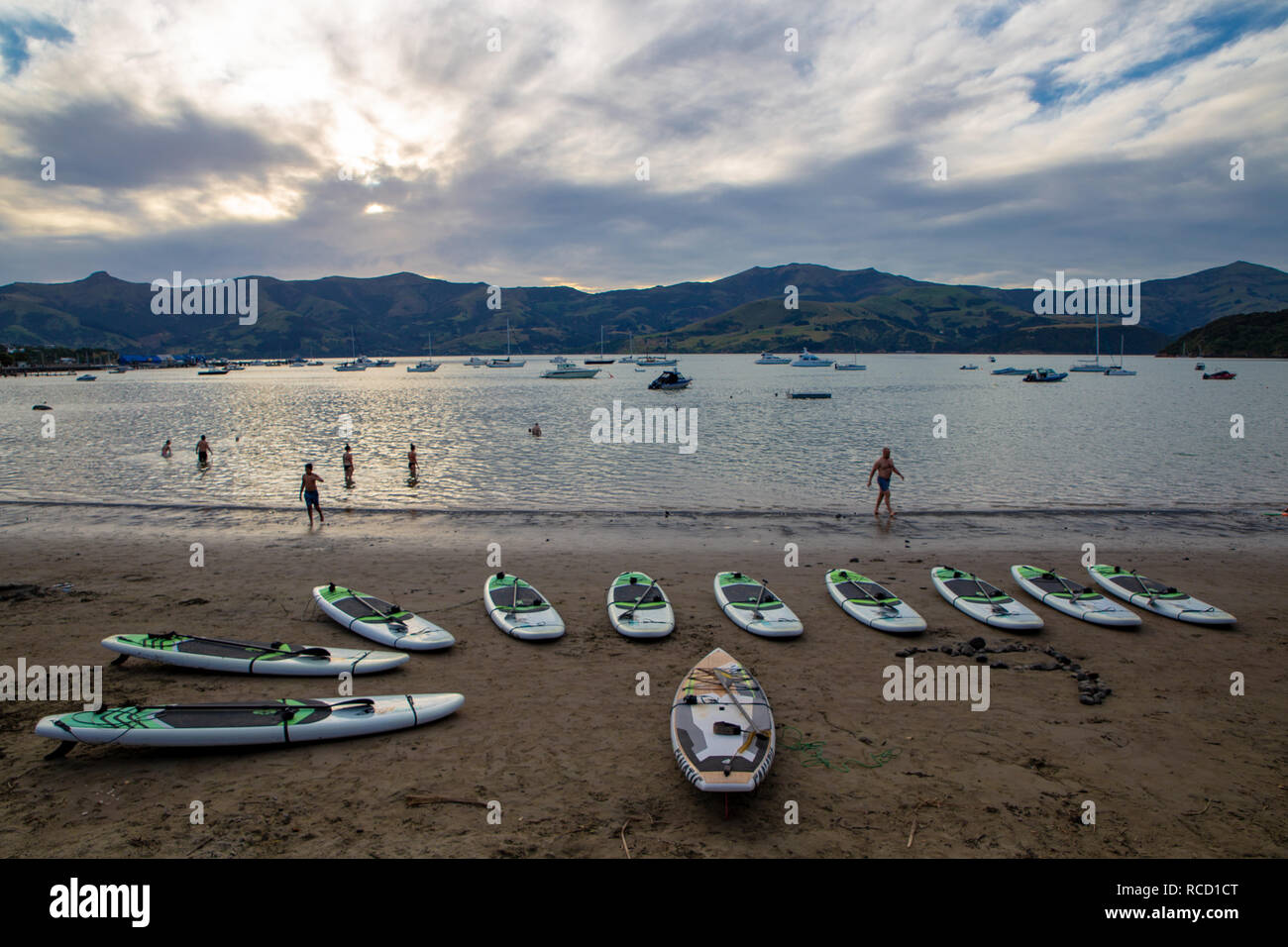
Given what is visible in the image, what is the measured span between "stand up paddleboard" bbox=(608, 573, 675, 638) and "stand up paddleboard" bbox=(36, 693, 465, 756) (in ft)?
15.5

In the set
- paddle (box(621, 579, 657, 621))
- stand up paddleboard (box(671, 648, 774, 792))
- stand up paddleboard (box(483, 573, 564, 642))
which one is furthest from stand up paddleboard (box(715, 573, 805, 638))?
stand up paddleboard (box(483, 573, 564, 642))

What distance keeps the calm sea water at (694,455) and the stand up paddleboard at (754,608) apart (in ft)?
37.1

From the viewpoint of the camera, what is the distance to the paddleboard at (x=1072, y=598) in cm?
1508

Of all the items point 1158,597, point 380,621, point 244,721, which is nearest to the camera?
point 244,721

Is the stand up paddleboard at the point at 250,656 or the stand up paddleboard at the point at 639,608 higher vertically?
the stand up paddleboard at the point at 639,608

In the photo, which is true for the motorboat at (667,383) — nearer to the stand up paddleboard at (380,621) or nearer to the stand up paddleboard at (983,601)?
the stand up paddleboard at (983,601)

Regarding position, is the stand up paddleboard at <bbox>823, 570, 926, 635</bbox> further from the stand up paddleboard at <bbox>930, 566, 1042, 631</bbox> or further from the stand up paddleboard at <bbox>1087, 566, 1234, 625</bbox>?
the stand up paddleboard at <bbox>1087, 566, 1234, 625</bbox>

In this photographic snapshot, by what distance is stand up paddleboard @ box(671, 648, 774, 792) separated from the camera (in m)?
8.65

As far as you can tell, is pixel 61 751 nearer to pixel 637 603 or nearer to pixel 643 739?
pixel 643 739

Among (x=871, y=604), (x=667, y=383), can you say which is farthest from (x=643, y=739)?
(x=667, y=383)

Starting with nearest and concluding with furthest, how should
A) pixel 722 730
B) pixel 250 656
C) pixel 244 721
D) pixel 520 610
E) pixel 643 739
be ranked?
pixel 722 730
pixel 244 721
pixel 643 739
pixel 250 656
pixel 520 610

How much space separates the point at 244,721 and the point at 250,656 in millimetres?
3207

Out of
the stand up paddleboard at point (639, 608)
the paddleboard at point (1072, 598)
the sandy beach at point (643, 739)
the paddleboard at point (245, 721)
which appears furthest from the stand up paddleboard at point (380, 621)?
the paddleboard at point (1072, 598)

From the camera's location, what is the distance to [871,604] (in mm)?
15930
